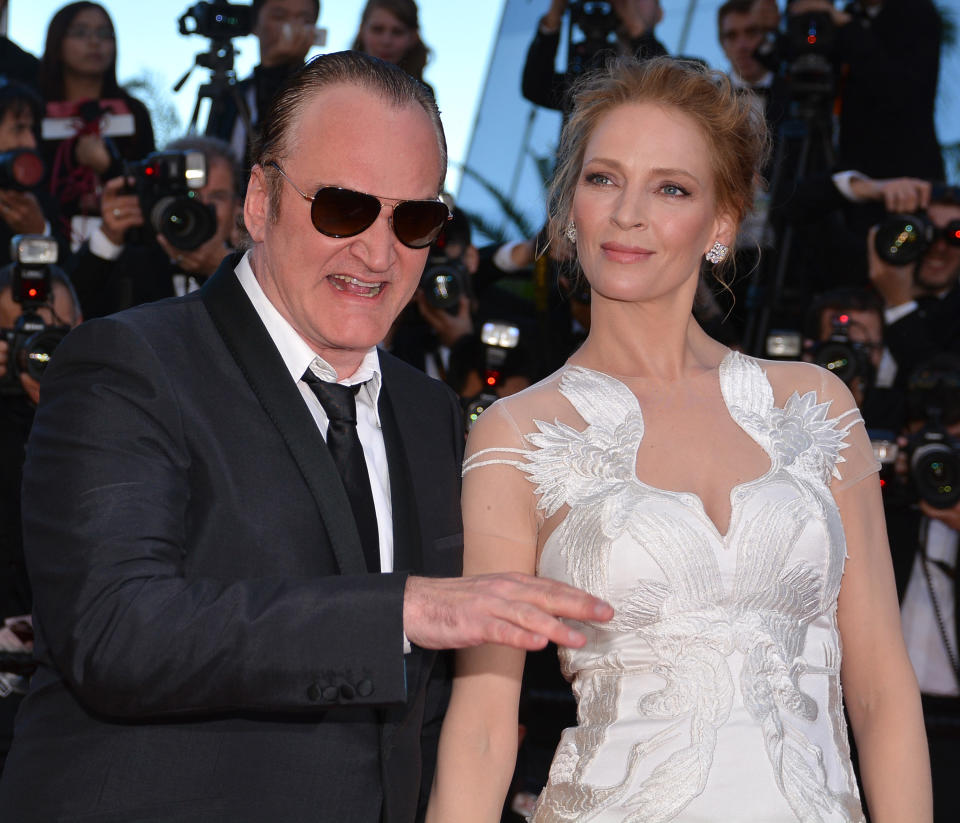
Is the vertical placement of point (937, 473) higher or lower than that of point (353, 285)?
lower

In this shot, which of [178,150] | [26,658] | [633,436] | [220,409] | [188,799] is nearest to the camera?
[188,799]

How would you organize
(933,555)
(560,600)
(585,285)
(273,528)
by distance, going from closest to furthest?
(560,600), (273,528), (585,285), (933,555)

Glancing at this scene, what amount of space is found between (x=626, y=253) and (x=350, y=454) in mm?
853

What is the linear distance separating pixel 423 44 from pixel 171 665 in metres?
5.29

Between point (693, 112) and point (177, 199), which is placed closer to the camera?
point (693, 112)

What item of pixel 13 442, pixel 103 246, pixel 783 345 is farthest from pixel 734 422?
pixel 103 246

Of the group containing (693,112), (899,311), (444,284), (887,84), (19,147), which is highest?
(887,84)

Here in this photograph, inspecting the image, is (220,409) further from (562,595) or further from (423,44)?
(423,44)

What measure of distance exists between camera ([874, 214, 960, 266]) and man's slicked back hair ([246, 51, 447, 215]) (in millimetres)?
3734

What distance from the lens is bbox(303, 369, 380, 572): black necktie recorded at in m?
2.42

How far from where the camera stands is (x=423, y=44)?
6.70m

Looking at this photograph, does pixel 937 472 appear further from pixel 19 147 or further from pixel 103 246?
pixel 19 147

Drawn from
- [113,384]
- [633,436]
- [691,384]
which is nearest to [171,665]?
[113,384]

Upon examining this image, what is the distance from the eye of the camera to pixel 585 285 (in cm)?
508
